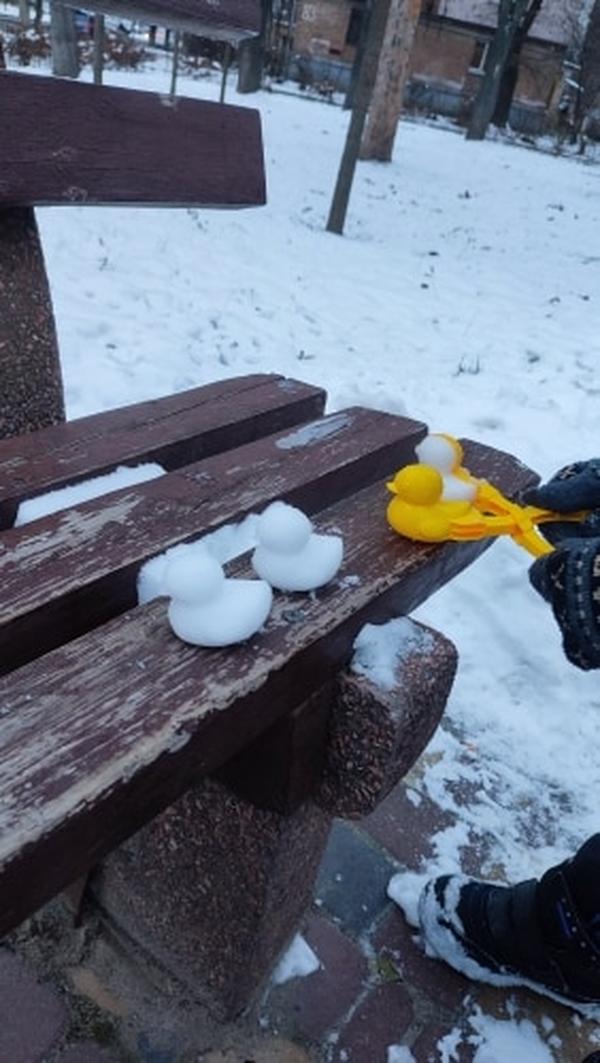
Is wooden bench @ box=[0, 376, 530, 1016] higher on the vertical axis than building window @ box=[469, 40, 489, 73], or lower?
lower

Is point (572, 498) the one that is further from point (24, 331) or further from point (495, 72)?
point (495, 72)

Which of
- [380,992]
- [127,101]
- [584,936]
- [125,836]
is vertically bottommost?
[380,992]

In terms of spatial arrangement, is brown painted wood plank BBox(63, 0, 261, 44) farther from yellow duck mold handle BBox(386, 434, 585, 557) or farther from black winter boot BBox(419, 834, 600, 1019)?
black winter boot BBox(419, 834, 600, 1019)

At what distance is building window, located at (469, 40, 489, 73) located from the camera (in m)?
30.7

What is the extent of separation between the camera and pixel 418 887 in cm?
181

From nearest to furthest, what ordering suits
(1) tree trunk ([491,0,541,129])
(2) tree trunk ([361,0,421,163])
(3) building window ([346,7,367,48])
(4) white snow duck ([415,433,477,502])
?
(4) white snow duck ([415,433,477,502])
(2) tree trunk ([361,0,421,163])
(1) tree trunk ([491,0,541,129])
(3) building window ([346,7,367,48])

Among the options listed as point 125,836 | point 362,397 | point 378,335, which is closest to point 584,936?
point 125,836

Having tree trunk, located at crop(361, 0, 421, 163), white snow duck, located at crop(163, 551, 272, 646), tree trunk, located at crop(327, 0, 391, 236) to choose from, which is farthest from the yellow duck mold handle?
tree trunk, located at crop(361, 0, 421, 163)

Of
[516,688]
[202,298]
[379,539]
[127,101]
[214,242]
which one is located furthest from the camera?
[214,242]

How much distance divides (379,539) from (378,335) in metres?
4.04

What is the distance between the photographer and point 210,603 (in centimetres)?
88

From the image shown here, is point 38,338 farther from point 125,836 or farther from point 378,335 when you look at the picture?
point 378,335

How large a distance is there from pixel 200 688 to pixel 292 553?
22 centimetres

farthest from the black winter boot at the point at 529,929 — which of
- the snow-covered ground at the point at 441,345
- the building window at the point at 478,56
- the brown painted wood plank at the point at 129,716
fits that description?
the building window at the point at 478,56
